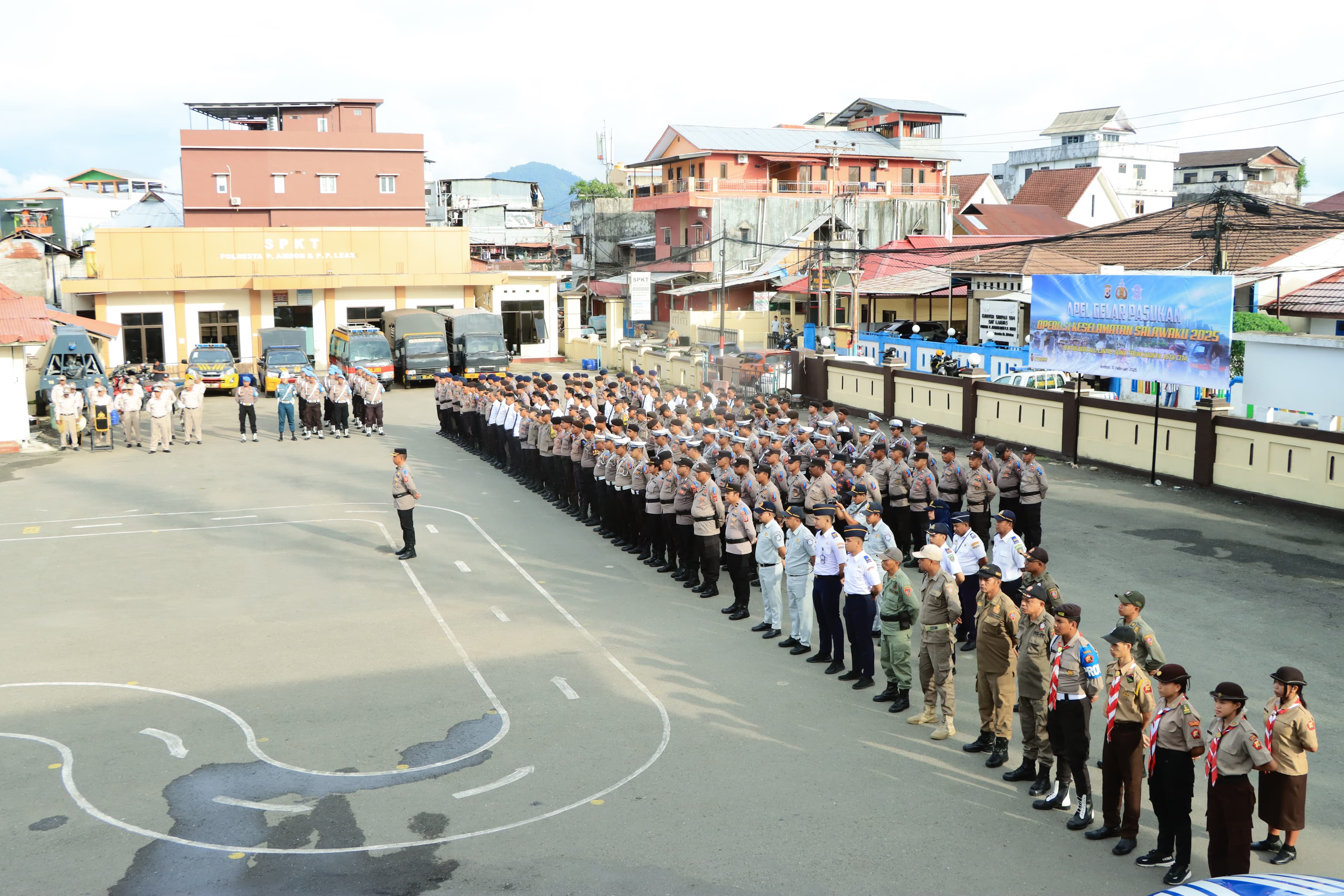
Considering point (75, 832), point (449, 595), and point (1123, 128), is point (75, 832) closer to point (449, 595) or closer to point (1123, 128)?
point (449, 595)

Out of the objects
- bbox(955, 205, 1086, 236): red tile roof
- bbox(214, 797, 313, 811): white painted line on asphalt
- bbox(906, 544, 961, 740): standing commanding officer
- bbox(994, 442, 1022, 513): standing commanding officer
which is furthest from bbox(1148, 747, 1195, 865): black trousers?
bbox(955, 205, 1086, 236): red tile roof

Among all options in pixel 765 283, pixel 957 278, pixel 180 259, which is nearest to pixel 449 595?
pixel 957 278

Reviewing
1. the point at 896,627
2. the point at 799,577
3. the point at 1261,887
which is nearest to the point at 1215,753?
the point at 1261,887

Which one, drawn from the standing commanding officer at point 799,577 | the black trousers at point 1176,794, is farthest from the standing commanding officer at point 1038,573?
the standing commanding officer at point 799,577

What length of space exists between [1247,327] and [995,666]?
75.6ft

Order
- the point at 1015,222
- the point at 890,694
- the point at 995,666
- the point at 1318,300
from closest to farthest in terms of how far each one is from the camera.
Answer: the point at 995,666, the point at 890,694, the point at 1318,300, the point at 1015,222

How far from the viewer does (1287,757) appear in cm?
738

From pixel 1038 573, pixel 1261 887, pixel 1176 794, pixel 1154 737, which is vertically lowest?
pixel 1176 794

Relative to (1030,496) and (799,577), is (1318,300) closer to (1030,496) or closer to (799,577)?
(1030,496)

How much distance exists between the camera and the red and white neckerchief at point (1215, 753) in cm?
739

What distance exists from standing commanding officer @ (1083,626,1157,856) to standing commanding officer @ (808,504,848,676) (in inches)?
151

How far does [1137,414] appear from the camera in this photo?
21.2 metres

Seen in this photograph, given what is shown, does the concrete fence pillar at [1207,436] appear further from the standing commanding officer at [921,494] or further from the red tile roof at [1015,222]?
the red tile roof at [1015,222]

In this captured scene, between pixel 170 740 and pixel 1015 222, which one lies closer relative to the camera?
pixel 170 740
